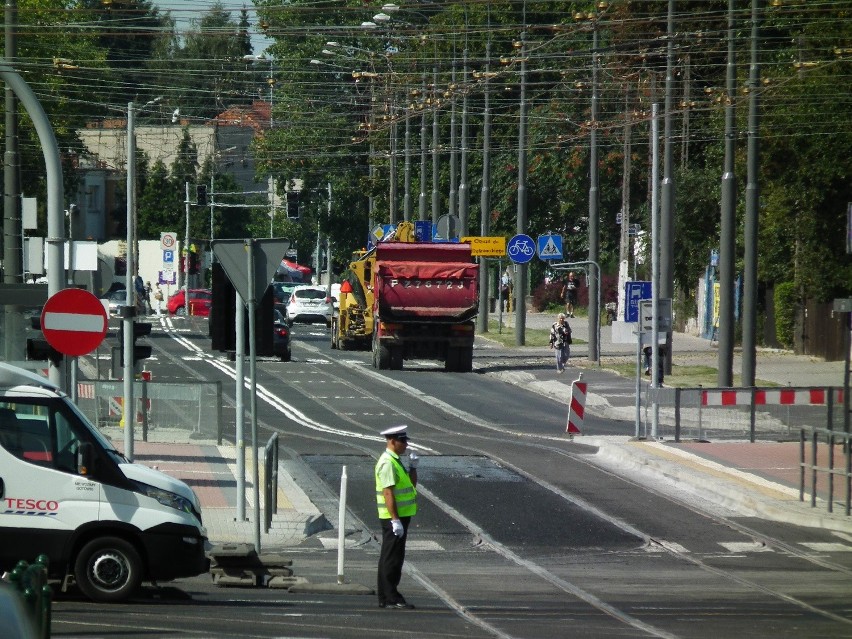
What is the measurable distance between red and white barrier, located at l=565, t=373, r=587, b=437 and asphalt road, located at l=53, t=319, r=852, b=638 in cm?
48

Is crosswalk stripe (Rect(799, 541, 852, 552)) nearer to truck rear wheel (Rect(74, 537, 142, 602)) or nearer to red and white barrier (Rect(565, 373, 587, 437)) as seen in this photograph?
truck rear wheel (Rect(74, 537, 142, 602))

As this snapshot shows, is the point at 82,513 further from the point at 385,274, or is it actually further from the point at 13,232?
the point at 385,274

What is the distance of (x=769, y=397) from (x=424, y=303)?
16.0 m

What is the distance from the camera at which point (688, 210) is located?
53.9 meters

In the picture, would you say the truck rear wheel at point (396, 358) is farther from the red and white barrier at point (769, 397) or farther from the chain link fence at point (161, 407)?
the red and white barrier at point (769, 397)

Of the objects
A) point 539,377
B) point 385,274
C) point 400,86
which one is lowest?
point 539,377

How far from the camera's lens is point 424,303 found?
40.8 metres

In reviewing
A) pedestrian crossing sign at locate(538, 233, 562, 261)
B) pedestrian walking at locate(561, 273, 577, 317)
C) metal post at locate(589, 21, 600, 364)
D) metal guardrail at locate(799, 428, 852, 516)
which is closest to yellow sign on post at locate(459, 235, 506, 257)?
pedestrian crossing sign at locate(538, 233, 562, 261)

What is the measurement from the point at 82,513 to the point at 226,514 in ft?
18.0

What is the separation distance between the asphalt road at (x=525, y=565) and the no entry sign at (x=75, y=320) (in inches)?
124

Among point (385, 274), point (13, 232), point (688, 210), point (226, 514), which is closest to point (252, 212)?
point (688, 210)

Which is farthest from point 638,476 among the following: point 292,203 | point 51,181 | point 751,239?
point 292,203

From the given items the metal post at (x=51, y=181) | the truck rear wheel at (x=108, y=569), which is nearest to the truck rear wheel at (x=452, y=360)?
the metal post at (x=51, y=181)

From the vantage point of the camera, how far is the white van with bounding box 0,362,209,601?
41.6 ft
